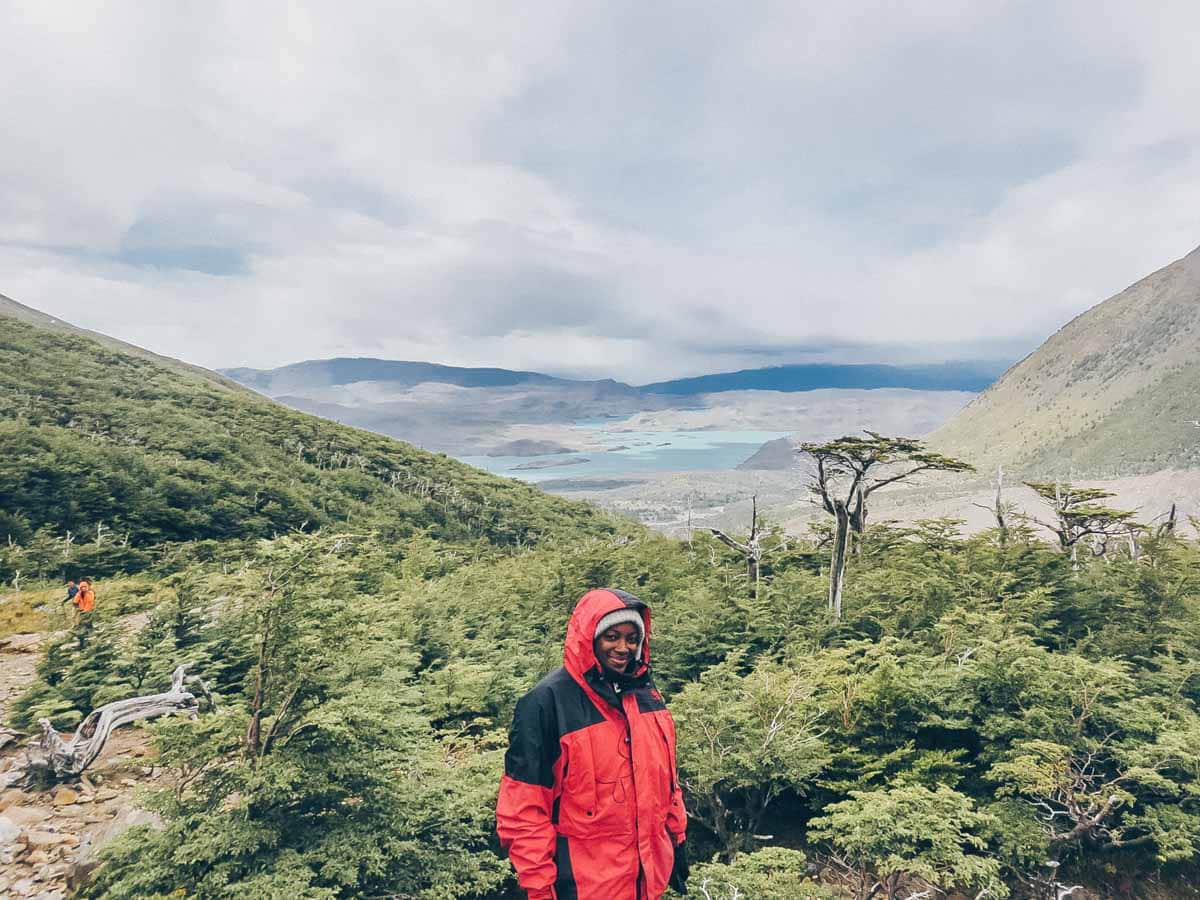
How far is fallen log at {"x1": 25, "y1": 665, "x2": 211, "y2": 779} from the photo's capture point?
7465 millimetres

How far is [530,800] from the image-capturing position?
3279 mm

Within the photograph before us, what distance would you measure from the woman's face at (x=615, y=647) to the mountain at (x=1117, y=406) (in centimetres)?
14349

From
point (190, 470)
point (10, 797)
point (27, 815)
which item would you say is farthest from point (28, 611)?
point (190, 470)

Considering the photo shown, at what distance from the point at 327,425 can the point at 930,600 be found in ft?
250

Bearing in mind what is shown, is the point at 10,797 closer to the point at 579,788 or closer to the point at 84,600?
the point at 84,600

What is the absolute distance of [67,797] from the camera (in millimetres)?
7215

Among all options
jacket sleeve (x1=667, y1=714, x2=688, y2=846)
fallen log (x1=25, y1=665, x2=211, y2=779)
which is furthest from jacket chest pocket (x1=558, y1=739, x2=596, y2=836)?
fallen log (x1=25, y1=665, x2=211, y2=779)

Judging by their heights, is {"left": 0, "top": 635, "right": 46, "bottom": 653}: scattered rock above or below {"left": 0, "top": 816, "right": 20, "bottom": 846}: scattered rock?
below

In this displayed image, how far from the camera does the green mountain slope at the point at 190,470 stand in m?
31.1

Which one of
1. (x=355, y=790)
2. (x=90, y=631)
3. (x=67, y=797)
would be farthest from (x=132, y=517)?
(x=355, y=790)

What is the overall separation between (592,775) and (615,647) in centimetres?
72

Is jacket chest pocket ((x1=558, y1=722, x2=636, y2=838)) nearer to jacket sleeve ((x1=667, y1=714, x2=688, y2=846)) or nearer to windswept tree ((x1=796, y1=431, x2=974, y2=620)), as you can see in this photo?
jacket sleeve ((x1=667, y1=714, x2=688, y2=846))

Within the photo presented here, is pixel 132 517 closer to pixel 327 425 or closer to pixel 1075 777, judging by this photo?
pixel 1075 777

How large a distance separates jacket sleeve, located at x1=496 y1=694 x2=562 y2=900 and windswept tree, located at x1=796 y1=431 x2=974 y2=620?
12.5m
